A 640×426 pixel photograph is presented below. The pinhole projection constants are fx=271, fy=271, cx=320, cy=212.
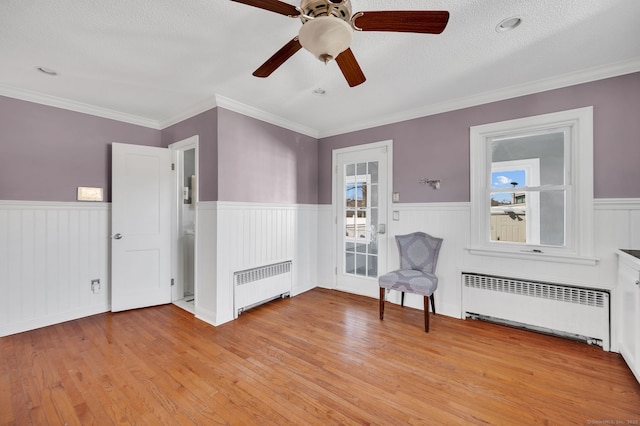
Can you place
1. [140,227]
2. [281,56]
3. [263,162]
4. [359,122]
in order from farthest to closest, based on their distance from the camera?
[359,122]
[263,162]
[140,227]
[281,56]

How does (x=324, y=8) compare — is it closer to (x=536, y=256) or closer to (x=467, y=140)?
(x=467, y=140)

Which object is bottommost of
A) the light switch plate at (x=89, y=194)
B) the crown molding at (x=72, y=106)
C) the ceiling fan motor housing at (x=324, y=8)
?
the light switch plate at (x=89, y=194)

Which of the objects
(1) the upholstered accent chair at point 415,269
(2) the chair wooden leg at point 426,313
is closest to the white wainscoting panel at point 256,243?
(1) the upholstered accent chair at point 415,269

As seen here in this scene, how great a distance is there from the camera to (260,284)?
11.3ft

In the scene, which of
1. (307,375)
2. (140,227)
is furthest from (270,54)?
(140,227)

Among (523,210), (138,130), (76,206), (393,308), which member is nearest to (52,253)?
(76,206)

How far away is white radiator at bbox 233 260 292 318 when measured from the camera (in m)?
3.20

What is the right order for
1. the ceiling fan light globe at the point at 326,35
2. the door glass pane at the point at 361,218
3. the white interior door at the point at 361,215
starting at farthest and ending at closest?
the door glass pane at the point at 361,218, the white interior door at the point at 361,215, the ceiling fan light globe at the point at 326,35

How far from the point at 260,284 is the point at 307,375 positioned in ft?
5.16

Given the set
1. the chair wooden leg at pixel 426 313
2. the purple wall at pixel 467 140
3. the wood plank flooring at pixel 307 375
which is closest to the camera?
the wood plank flooring at pixel 307 375

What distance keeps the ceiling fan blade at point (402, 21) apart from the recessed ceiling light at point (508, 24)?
0.80 meters

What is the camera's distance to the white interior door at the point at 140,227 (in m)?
3.27

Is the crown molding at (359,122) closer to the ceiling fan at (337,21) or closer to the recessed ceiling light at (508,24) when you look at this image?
the recessed ceiling light at (508,24)

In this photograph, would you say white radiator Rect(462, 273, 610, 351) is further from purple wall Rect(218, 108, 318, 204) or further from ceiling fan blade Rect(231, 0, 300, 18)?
ceiling fan blade Rect(231, 0, 300, 18)
